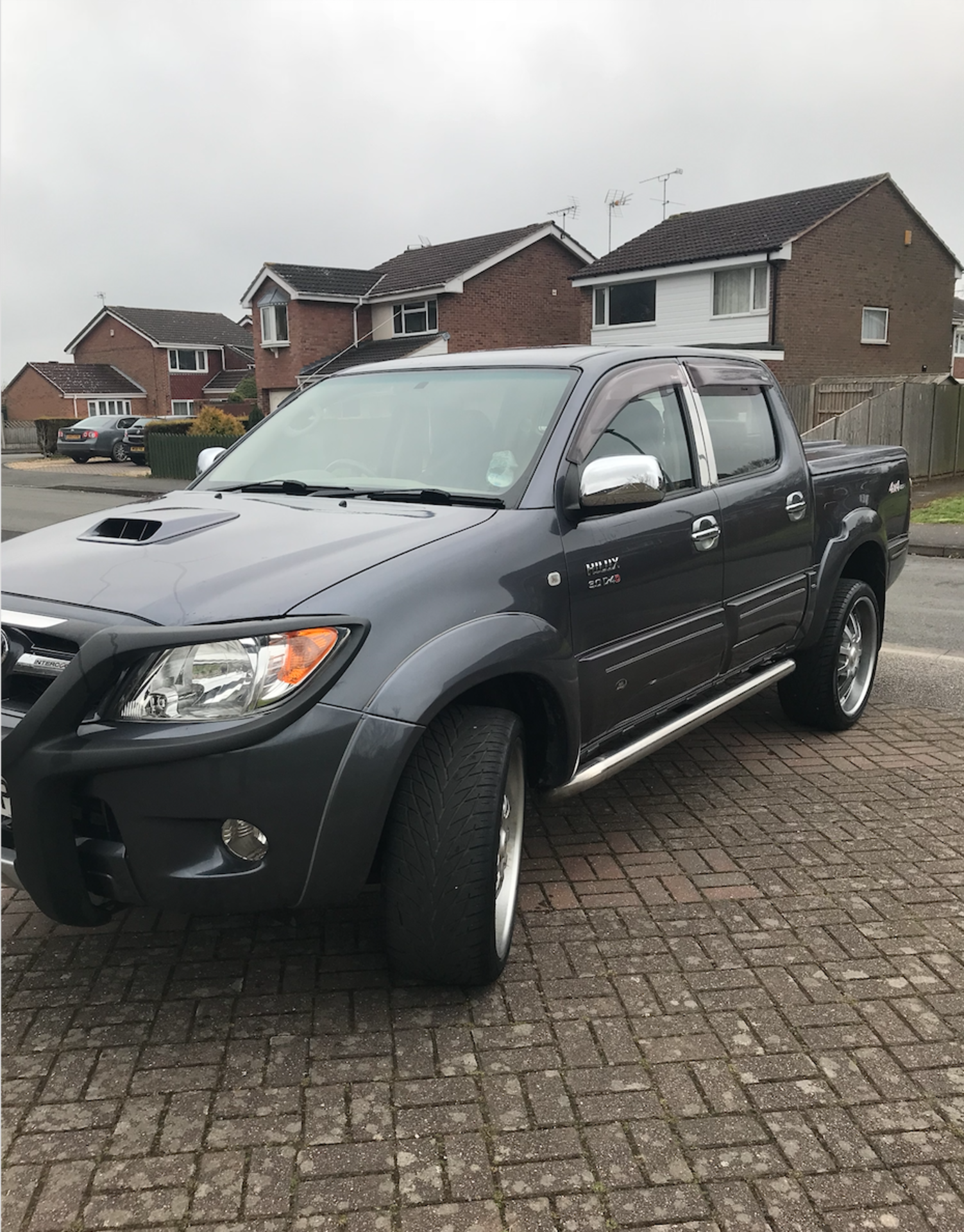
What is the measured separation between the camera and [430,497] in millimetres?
3680

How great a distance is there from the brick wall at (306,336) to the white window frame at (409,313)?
1683 millimetres

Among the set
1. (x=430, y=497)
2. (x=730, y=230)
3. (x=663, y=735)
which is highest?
(x=730, y=230)

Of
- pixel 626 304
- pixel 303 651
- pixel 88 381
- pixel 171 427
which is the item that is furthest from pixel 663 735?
pixel 88 381

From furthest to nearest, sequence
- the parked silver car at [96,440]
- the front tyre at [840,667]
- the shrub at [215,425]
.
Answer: the parked silver car at [96,440] < the shrub at [215,425] < the front tyre at [840,667]

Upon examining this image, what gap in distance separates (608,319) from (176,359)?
32.3m

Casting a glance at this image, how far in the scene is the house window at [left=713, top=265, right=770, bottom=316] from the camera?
3155 centimetres

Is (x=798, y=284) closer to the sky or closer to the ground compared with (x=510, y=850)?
closer to the sky

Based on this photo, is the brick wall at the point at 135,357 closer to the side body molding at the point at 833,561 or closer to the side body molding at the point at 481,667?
the side body molding at the point at 833,561

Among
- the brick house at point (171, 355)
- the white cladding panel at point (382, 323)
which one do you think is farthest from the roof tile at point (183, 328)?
the white cladding panel at point (382, 323)

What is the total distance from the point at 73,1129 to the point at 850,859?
2.85 meters

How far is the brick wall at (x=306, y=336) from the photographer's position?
41719 millimetres

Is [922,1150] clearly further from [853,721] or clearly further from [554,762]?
[853,721]

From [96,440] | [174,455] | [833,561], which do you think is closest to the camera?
[833,561]

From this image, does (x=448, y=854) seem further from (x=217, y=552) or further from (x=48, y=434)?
(x=48, y=434)
